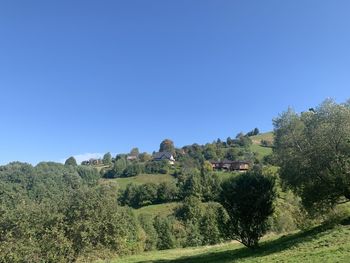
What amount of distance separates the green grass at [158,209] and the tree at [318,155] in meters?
90.5

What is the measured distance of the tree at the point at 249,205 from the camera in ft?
102

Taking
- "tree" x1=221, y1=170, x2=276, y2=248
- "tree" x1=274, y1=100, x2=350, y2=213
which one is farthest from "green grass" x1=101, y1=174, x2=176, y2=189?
"tree" x1=221, y1=170, x2=276, y2=248

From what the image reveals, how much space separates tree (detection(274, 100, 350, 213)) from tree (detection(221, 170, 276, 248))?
3.17 metres

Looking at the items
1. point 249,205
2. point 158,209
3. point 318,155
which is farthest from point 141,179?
point 318,155

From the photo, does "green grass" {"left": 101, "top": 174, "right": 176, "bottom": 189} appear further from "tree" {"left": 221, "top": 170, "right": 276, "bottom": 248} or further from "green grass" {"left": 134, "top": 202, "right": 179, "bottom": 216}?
"tree" {"left": 221, "top": 170, "right": 276, "bottom": 248}

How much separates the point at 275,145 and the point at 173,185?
109326 millimetres

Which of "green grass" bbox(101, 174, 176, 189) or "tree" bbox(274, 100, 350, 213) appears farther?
"green grass" bbox(101, 174, 176, 189)

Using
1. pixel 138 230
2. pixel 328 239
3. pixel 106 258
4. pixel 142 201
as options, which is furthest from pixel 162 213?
pixel 328 239

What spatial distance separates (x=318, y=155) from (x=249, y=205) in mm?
7718

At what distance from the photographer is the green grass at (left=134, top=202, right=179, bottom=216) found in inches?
4836

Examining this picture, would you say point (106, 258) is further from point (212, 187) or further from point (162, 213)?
point (212, 187)

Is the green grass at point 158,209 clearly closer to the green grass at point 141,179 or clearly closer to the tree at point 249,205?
the green grass at point 141,179

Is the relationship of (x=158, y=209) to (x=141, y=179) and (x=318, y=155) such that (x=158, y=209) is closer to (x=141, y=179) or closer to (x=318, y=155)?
(x=141, y=179)

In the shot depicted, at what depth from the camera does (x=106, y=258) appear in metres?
34.1
